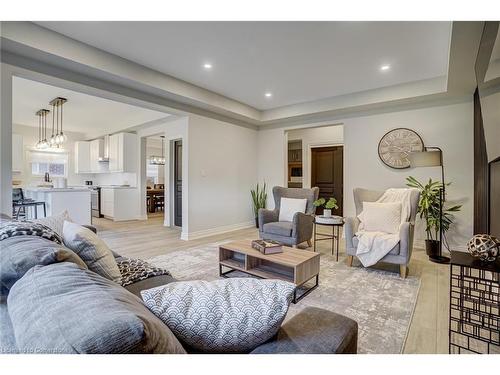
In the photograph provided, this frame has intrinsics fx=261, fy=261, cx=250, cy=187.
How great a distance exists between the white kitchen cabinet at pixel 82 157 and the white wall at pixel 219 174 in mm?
4875

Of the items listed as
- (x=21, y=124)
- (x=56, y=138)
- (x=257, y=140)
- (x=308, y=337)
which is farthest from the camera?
(x=21, y=124)

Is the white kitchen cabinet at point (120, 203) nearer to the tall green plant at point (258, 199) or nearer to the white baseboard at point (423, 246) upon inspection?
the tall green plant at point (258, 199)

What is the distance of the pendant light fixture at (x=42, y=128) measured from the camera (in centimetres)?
586

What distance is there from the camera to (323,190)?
23.2 ft

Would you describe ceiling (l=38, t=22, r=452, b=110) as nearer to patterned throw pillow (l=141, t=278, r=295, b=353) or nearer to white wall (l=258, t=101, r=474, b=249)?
white wall (l=258, t=101, r=474, b=249)

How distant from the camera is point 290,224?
12.3ft

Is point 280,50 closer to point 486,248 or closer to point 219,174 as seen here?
point 486,248

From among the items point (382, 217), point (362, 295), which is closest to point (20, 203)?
point (362, 295)

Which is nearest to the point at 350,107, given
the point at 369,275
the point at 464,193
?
the point at 464,193

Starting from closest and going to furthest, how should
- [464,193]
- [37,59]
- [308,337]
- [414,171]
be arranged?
[308,337] → [37,59] → [464,193] → [414,171]

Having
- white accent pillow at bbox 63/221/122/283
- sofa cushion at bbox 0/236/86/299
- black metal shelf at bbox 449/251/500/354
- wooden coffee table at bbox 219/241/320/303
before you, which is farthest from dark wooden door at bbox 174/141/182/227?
black metal shelf at bbox 449/251/500/354

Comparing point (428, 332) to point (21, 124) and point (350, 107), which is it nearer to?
point (350, 107)

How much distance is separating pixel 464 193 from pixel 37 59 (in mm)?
5709
